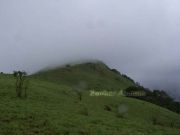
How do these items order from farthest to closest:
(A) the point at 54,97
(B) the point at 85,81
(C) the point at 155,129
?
(B) the point at 85,81 < (A) the point at 54,97 < (C) the point at 155,129

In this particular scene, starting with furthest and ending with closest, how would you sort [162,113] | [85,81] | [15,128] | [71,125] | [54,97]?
[85,81] → [162,113] → [54,97] → [71,125] → [15,128]

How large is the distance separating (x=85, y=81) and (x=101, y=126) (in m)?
136

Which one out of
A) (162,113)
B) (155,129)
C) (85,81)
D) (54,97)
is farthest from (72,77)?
(155,129)

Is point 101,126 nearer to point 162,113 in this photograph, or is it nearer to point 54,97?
point 54,97

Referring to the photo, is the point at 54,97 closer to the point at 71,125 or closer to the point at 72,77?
the point at 71,125

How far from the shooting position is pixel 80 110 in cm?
5550

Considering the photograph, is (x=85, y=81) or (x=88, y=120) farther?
(x=85, y=81)

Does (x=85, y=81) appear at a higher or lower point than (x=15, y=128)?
higher

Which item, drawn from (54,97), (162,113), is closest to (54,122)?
(54,97)

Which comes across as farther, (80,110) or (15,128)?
(80,110)

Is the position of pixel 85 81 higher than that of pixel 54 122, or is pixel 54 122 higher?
pixel 85 81

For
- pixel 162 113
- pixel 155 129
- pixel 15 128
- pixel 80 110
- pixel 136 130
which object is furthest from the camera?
pixel 162 113

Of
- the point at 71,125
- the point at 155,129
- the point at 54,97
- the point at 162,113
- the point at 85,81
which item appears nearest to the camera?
the point at 71,125

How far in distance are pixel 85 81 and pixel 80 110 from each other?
124377mm
